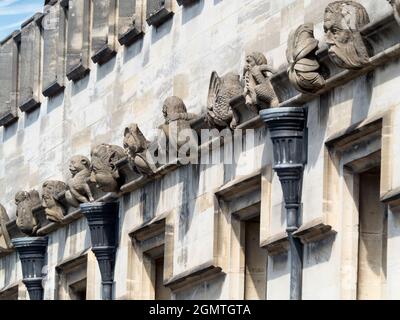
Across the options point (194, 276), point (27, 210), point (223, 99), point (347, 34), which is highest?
point (27, 210)

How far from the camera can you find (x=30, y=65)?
194 feet

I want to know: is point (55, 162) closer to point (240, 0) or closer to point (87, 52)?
point (87, 52)

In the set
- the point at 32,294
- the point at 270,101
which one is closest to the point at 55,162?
the point at 32,294

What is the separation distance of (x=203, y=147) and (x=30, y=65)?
35.0 ft

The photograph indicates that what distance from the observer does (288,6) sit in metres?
45.9

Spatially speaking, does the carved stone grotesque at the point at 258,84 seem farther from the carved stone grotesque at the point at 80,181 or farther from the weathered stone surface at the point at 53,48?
the weathered stone surface at the point at 53,48

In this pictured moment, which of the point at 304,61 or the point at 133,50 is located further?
the point at 133,50

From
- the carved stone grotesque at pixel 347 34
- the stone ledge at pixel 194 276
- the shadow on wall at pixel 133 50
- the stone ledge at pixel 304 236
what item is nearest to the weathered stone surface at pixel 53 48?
the shadow on wall at pixel 133 50

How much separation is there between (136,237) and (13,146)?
26.5 ft

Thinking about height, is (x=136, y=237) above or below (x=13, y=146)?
below

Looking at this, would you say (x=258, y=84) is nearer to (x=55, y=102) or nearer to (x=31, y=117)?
(x=55, y=102)

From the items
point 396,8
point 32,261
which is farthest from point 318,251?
point 32,261

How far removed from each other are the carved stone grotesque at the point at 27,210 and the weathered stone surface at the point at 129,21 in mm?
4629

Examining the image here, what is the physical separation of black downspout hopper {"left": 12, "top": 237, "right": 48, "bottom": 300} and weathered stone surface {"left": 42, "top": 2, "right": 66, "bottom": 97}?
2.52 m
